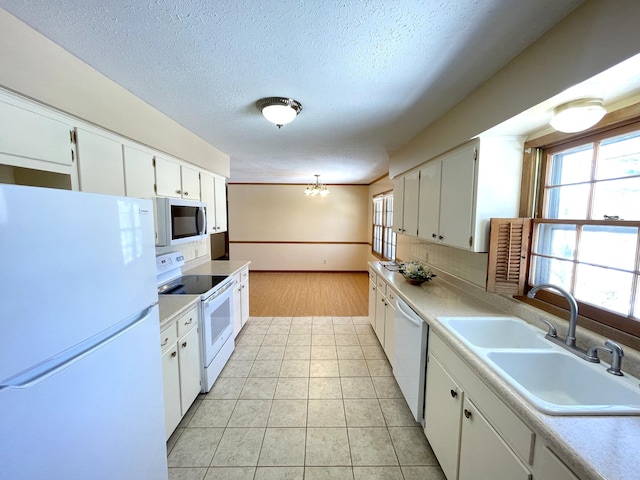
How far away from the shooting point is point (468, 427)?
1291 millimetres

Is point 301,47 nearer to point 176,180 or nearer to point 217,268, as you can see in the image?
point 176,180

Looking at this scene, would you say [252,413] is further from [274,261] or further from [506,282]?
[274,261]

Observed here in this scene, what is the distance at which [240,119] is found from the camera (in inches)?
92.8

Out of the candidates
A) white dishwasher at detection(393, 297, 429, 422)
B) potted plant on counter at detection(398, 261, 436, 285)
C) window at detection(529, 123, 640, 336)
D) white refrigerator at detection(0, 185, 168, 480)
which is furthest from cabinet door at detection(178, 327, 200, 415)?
window at detection(529, 123, 640, 336)

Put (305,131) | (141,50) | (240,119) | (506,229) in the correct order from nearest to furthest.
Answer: (141,50)
(506,229)
(240,119)
(305,131)

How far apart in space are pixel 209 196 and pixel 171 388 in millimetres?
2185

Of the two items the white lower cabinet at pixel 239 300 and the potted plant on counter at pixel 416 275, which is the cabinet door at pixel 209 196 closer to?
the white lower cabinet at pixel 239 300

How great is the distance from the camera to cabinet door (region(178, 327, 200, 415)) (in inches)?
76.2

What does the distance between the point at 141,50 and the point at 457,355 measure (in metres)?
2.32

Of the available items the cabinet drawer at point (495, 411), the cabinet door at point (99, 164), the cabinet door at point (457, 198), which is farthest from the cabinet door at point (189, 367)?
the cabinet door at point (457, 198)

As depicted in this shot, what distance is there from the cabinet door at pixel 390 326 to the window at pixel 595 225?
3.68 feet

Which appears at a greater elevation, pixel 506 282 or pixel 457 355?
pixel 506 282

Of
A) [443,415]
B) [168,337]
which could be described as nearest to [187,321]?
[168,337]

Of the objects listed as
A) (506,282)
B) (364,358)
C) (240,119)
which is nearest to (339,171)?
(240,119)
